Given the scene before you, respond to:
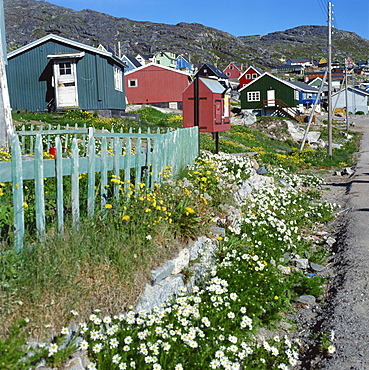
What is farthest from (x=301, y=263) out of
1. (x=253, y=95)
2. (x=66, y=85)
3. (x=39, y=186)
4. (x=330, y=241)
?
(x=253, y=95)

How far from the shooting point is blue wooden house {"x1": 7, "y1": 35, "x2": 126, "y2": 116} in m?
24.9

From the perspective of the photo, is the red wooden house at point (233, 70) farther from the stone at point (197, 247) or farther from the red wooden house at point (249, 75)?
the stone at point (197, 247)

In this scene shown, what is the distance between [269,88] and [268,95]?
0.91 m

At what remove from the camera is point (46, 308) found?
3820 millimetres

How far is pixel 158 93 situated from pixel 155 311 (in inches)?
1722

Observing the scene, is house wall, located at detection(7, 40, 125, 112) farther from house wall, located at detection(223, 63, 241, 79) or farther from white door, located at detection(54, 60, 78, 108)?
house wall, located at detection(223, 63, 241, 79)

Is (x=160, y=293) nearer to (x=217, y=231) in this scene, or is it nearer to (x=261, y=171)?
(x=217, y=231)

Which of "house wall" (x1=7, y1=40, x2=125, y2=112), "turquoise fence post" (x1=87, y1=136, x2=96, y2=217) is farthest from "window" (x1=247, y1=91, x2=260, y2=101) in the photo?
"turquoise fence post" (x1=87, y1=136, x2=96, y2=217)

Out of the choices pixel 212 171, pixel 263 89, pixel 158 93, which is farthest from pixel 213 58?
pixel 212 171

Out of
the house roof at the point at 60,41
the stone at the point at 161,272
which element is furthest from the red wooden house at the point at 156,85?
the stone at the point at 161,272

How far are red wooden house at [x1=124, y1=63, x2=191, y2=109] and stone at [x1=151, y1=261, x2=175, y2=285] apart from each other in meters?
42.3

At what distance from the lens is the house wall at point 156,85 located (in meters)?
46.4

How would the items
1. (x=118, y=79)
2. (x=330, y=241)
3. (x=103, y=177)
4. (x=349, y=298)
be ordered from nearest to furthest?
(x=103, y=177) < (x=349, y=298) < (x=330, y=241) < (x=118, y=79)

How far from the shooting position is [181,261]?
5.61m
